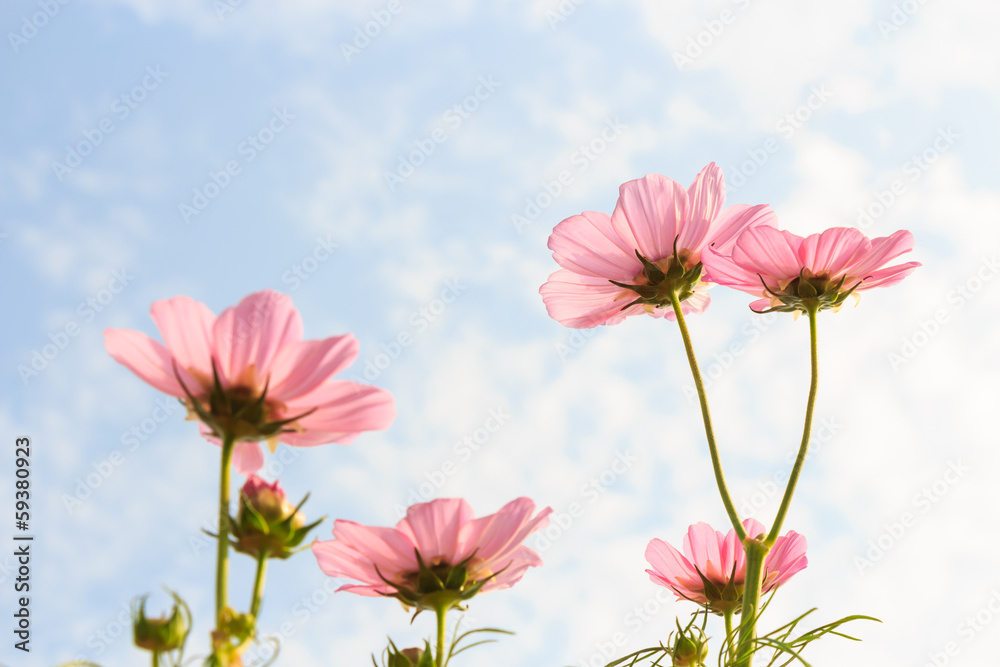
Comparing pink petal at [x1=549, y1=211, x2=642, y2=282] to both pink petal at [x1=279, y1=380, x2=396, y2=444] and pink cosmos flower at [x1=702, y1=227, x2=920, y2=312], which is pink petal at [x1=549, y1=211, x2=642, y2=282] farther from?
pink petal at [x1=279, y1=380, x2=396, y2=444]

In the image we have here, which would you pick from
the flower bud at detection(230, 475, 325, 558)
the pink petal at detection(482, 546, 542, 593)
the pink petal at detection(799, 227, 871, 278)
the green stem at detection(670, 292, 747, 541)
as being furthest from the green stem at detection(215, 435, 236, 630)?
the pink petal at detection(799, 227, 871, 278)

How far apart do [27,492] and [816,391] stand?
95cm

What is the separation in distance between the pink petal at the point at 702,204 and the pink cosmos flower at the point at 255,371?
0.51 meters

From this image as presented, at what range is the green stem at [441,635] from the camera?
0.58m

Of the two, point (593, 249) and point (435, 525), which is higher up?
point (593, 249)

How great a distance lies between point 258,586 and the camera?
0.49m

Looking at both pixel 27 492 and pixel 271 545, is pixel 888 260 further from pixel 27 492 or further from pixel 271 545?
pixel 27 492

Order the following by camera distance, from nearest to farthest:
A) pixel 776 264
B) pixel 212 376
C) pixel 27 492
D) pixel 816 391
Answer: pixel 212 376 → pixel 816 391 → pixel 776 264 → pixel 27 492

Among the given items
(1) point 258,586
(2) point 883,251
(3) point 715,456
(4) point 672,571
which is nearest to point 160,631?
(1) point 258,586

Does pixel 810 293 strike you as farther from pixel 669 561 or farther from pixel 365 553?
pixel 365 553

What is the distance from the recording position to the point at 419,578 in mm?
666

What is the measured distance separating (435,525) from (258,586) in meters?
0.19

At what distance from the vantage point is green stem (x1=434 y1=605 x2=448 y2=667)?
1.91 feet

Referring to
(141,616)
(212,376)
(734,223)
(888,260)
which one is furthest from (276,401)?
(888,260)
